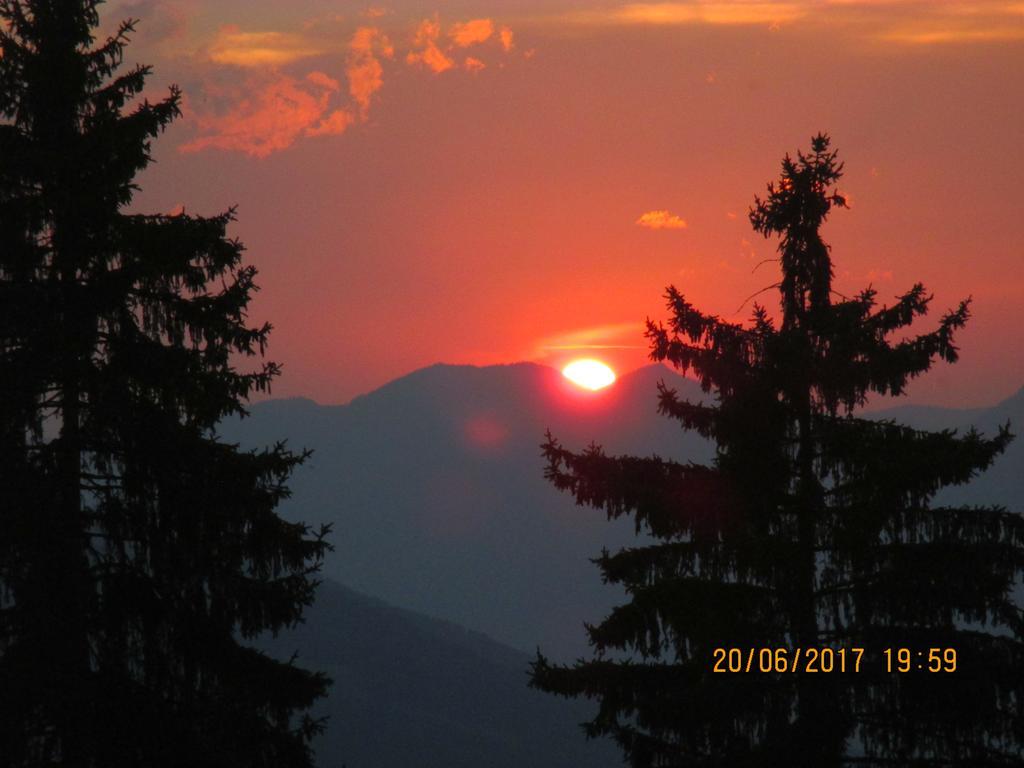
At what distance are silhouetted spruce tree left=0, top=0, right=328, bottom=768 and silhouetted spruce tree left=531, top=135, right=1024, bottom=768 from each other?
4.15 m

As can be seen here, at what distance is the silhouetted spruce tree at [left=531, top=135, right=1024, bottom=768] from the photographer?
13898 millimetres

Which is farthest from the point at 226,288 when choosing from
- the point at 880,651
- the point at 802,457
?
the point at 880,651

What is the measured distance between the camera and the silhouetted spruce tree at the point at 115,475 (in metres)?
12.0

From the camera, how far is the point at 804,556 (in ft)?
46.5

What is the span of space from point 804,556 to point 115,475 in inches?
324

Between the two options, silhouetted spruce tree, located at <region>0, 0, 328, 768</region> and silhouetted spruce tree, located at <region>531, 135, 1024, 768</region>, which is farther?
silhouetted spruce tree, located at <region>531, 135, 1024, 768</region>

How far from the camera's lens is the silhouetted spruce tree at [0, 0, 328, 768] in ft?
39.5

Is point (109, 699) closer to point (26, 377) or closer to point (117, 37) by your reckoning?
point (26, 377)

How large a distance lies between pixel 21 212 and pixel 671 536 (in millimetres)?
8659

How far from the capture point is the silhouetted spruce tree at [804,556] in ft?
45.6

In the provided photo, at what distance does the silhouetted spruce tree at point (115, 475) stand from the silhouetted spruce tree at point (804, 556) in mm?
4153

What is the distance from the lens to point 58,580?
40.1ft

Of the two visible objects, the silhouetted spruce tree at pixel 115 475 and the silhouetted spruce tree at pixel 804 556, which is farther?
the silhouetted spruce tree at pixel 804 556

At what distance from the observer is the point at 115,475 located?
13016 millimetres
